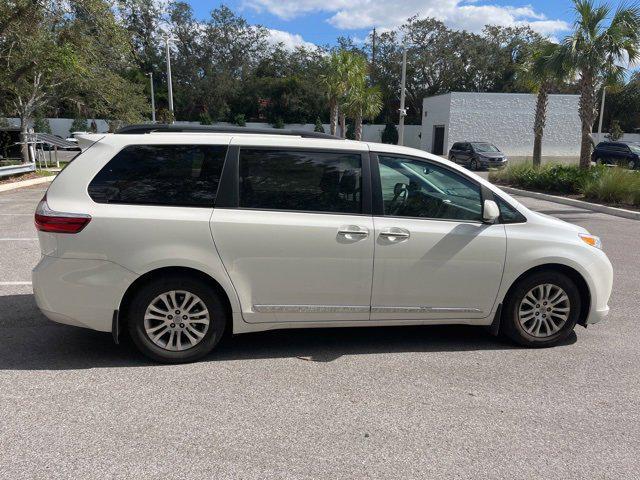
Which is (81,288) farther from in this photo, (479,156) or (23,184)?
(479,156)

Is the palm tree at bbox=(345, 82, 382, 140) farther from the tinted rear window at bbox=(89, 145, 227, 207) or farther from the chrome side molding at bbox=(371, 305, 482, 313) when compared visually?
the tinted rear window at bbox=(89, 145, 227, 207)

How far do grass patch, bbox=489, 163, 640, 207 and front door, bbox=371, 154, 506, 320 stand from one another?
496 inches

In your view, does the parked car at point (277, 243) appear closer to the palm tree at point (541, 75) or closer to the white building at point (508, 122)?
the palm tree at point (541, 75)

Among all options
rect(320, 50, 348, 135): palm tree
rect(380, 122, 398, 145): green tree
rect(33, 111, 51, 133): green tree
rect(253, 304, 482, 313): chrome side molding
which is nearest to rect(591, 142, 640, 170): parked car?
rect(320, 50, 348, 135): palm tree

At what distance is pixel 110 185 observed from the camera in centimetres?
404

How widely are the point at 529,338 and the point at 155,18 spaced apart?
66.3 m

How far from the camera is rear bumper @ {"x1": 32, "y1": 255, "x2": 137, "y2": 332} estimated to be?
12.9 ft

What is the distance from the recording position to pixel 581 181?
56.1 ft

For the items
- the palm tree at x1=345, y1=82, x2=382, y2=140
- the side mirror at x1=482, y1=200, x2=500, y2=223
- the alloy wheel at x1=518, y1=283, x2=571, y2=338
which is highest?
the palm tree at x1=345, y1=82, x2=382, y2=140

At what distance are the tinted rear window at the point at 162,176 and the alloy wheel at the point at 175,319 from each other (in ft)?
2.41

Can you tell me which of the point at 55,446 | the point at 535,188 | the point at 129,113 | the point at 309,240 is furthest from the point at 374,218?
the point at 129,113

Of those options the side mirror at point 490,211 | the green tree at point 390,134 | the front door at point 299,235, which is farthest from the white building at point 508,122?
the front door at point 299,235

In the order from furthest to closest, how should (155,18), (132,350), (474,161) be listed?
(155,18), (474,161), (132,350)

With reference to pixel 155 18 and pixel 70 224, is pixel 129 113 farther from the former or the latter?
pixel 155 18
